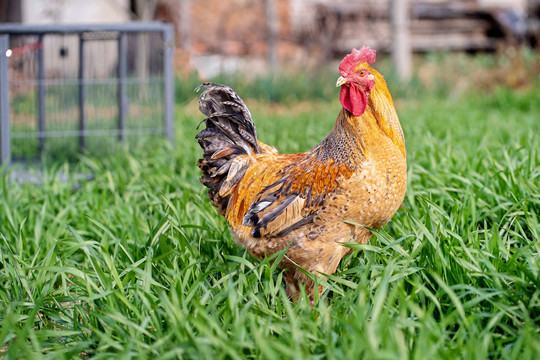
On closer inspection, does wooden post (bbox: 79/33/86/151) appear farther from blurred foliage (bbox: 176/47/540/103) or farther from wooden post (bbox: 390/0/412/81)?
wooden post (bbox: 390/0/412/81)

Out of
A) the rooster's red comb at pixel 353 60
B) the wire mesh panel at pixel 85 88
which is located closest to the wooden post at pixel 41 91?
the wire mesh panel at pixel 85 88

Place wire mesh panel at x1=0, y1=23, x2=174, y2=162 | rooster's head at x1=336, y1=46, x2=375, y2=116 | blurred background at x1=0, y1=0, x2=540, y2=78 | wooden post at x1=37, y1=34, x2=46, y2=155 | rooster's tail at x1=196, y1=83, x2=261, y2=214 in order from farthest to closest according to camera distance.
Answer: blurred background at x1=0, y1=0, x2=540, y2=78
wire mesh panel at x1=0, y1=23, x2=174, y2=162
wooden post at x1=37, y1=34, x2=46, y2=155
rooster's tail at x1=196, y1=83, x2=261, y2=214
rooster's head at x1=336, y1=46, x2=375, y2=116

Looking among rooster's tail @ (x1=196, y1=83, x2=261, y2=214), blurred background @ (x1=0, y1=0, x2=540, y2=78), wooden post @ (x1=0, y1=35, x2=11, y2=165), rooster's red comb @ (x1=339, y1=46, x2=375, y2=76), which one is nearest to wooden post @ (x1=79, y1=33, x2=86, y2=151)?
wooden post @ (x1=0, y1=35, x2=11, y2=165)

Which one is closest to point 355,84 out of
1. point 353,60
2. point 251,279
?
point 353,60

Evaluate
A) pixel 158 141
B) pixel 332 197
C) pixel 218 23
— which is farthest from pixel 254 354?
pixel 218 23

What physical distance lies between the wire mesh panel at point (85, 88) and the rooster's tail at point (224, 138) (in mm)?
2543

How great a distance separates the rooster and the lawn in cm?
11

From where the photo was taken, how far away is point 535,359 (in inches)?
62.3

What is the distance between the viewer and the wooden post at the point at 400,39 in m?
10.8

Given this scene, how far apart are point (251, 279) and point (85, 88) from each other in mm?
3371

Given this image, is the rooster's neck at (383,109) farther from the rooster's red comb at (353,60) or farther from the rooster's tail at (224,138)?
the rooster's tail at (224,138)

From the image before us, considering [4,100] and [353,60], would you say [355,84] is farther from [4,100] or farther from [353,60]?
[4,100]

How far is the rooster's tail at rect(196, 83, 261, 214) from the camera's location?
241cm

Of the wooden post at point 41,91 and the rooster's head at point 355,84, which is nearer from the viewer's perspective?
the rooster's head at point 355,84
